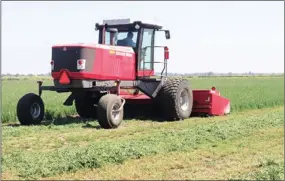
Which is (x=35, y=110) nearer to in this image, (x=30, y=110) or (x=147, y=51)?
(x=30, y=110)

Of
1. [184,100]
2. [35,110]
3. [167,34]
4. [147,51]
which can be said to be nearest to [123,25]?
[147,51]

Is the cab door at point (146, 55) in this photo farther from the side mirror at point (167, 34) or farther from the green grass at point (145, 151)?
the green grass at point (145, 151)

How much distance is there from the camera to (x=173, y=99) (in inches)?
525

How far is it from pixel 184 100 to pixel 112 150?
6.60 metres

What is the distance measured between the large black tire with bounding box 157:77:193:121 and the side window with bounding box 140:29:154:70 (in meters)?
0.78

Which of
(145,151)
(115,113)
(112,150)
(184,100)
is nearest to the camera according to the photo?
(112,150)

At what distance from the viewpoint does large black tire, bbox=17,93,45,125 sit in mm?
12039

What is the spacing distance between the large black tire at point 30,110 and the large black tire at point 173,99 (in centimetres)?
349

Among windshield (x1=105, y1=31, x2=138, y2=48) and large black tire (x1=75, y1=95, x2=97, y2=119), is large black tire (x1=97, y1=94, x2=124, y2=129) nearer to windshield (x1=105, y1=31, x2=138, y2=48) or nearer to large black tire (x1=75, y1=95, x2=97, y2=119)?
windshield (x1=105, y1=31, x2=138, y2=48)

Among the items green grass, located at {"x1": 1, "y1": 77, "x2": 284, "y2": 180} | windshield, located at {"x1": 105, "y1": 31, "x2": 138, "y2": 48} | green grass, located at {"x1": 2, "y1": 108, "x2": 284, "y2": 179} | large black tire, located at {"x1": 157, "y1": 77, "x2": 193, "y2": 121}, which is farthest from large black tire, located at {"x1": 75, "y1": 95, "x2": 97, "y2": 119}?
green grass, located at {"x1": 2, "y1": 108, "x2": 284, "y2": 179}

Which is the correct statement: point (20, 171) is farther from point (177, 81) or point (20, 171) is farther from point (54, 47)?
point (177, 81)

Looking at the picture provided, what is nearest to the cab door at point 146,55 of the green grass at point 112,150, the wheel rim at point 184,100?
the wheel rim at point 184,100

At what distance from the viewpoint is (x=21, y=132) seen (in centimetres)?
1046

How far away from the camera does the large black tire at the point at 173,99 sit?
43.8ft
